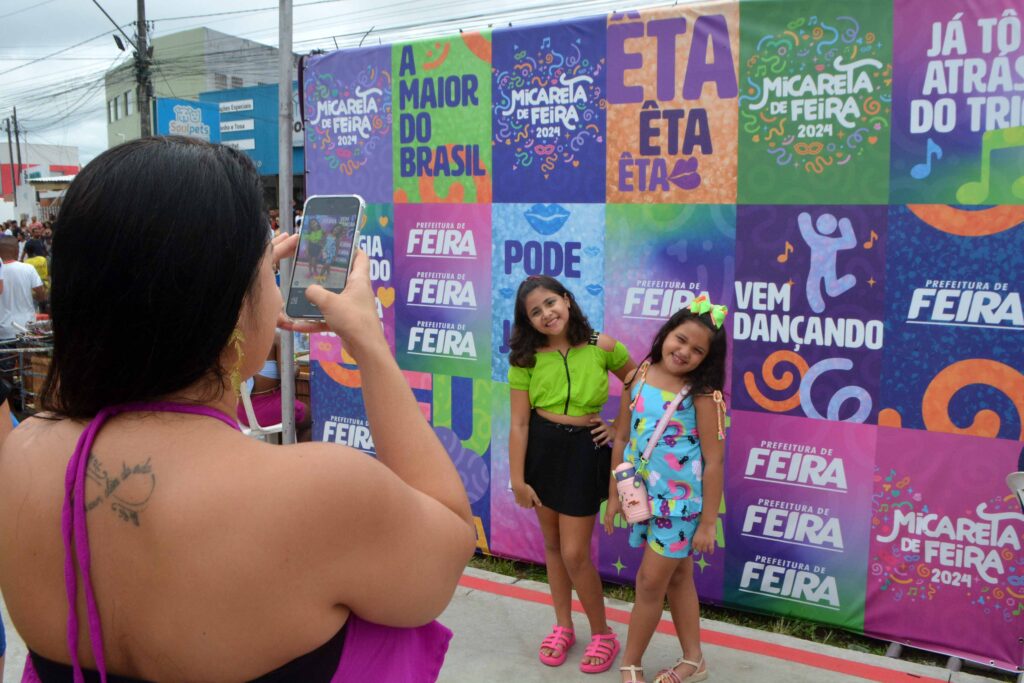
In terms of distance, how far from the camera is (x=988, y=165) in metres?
3.46

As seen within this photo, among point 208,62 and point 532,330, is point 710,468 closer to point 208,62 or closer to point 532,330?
point 532,330

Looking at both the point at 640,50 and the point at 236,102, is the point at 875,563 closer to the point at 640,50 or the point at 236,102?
the point at 640,50

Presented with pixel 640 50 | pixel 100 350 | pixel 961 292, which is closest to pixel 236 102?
pixel 640 50

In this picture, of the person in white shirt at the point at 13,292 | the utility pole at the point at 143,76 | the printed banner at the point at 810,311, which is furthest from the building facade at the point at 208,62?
the printed banner at the point at 810,311

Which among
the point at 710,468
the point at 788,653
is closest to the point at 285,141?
the point at 710,468

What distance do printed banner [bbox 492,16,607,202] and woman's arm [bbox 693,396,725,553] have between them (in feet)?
4.74

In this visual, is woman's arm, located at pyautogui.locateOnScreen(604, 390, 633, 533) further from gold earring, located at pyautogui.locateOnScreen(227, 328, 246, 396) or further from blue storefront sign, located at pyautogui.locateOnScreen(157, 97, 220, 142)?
blue storefront sign, located at pyautogui.locateOnScreen(157, 97, 220, 142)

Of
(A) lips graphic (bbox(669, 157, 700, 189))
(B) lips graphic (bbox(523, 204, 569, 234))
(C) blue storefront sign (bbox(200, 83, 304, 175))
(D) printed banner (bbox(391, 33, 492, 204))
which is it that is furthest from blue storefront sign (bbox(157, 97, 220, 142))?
(A) lips graphic (bbox(669, 157, 700, 189))

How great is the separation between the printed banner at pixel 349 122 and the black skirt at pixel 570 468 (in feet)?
6.73

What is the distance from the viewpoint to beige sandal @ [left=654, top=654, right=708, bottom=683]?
3494 millimetres

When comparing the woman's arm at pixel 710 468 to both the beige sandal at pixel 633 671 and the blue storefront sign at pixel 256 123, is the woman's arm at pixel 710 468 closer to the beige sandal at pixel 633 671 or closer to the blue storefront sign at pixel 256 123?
the beige sandal at pixel 633 671

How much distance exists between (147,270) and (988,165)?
3447 mm

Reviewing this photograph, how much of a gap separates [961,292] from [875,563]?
1250 millimetres

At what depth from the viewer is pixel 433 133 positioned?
4.82m
